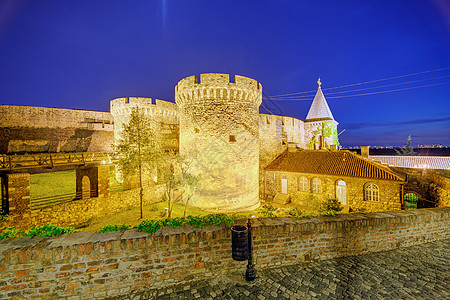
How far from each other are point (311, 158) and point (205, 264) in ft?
57.5

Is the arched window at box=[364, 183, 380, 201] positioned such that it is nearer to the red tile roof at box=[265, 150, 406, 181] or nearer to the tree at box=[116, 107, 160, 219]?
the red tile roof at box=[265, 150, 406, 181]

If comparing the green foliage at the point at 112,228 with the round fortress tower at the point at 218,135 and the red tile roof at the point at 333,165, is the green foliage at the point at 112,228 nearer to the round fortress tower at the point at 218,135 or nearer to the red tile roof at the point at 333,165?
the round fortress tower at the point at 218,135

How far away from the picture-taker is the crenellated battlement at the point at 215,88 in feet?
43.0

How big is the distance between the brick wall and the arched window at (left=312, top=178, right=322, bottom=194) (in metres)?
12.2

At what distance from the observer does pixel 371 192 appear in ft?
48.1

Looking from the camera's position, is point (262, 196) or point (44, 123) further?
point (44, 123)

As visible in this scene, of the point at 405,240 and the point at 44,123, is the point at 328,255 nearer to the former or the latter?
the point at 405,240

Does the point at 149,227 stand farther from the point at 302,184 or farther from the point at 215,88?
the point at 302,184

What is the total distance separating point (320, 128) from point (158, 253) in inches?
1068

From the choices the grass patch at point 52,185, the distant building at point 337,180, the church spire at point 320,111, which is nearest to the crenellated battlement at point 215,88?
the distant building at point 337,180

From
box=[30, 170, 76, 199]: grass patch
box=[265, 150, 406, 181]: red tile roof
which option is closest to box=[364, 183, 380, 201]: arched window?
box=[265, 150, 406, 181]: red tile roof

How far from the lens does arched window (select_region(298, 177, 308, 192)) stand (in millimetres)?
17312

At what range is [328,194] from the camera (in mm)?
16016

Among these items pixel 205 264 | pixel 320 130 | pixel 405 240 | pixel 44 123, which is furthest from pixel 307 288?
pixel 44 123
